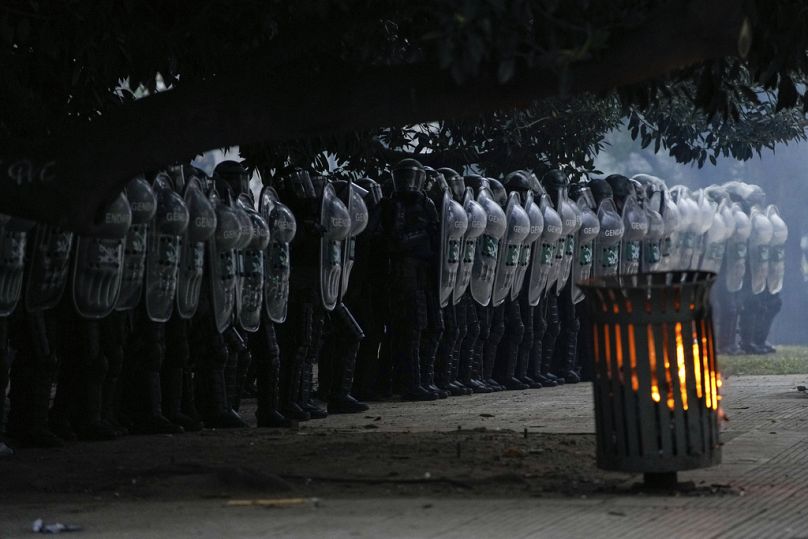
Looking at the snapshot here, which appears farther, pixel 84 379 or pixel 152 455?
pixel 84 379

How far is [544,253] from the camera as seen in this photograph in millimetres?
16797

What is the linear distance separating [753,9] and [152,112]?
3.06 metres

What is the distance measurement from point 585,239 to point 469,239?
2277mm

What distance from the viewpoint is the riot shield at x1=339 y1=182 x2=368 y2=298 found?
13.7m

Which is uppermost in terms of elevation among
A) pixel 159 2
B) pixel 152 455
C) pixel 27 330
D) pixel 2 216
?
pixel 159 2

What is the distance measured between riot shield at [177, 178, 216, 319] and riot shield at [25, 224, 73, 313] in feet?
3.52

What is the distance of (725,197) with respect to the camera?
23.8m

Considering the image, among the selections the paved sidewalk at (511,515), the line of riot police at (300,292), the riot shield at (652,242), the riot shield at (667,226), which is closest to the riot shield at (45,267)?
the line of riot police at (300,292)

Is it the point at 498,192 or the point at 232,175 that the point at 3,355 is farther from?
the point at 498,192

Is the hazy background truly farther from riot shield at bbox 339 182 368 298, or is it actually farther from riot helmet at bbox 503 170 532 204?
riot shield at bbox 339 182 368 298

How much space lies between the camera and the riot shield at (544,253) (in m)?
16.6

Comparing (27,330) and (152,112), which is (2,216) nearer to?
(27,330)

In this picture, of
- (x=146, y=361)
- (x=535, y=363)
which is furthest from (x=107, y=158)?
(x=535, y=363)

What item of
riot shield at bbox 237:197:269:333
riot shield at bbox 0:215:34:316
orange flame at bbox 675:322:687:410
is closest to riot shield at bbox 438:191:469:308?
riot shield at bbox 237:197:269:333
